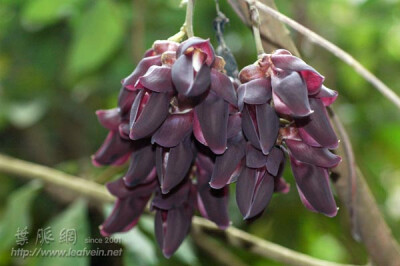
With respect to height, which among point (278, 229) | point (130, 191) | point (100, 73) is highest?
point (130, 191)

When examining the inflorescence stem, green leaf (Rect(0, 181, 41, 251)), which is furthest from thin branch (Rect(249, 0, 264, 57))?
green leaf (Rect(0, 181, 41, 251))

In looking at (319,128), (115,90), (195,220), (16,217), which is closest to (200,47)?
(319,128)

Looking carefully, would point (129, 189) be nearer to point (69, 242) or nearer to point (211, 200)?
point (211, 200)

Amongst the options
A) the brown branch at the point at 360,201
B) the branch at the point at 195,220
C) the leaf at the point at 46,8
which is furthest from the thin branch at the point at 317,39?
the leaf at the point at 46,8

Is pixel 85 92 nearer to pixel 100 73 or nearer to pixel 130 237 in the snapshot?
pixel 100 73

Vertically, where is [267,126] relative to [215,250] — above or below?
above

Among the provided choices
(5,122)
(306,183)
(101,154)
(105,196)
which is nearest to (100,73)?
(5,122)

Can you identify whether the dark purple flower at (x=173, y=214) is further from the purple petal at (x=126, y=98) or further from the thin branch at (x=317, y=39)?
the thin branch at (x=317, y=39)
